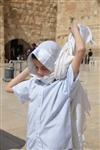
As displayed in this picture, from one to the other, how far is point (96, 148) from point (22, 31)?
2345cm

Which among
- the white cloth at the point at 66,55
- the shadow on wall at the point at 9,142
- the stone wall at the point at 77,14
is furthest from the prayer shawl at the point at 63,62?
the stone wall at the point at 77,14

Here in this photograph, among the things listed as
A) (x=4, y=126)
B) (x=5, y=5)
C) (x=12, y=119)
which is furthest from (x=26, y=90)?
(x=5, y=5)

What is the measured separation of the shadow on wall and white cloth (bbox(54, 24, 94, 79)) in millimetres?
2522

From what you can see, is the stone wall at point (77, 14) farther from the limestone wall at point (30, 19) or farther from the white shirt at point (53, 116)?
the white shirt at point (53, 116)

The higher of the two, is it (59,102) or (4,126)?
(59,102)

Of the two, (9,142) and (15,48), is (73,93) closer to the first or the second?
(9,142)

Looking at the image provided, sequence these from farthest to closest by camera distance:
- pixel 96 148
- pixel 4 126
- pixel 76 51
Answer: pixel 4 126 → pixel 96 148 → pixel 76 51

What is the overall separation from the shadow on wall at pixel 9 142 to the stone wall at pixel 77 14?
1982cm

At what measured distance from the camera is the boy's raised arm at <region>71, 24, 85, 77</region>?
242cm

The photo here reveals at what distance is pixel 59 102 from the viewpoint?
8.04 ft

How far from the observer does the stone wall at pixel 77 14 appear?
25.4m

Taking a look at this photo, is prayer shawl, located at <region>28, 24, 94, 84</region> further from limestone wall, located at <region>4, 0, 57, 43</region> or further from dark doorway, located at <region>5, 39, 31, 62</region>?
dark doorway, located at <region>5, 39, 31, 62</region>

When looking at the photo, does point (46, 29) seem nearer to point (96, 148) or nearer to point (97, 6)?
point (97, 6)

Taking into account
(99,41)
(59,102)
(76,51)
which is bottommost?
(99,41)
